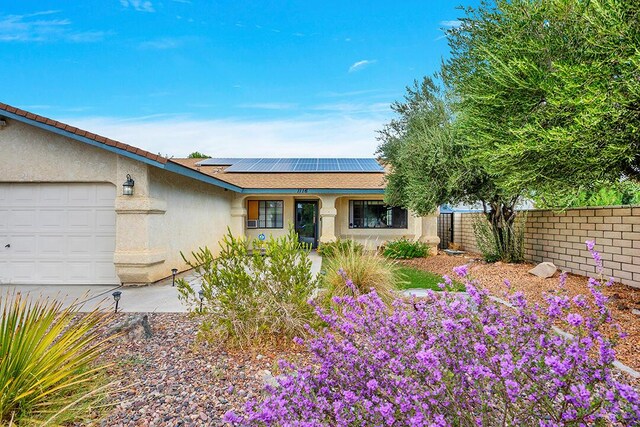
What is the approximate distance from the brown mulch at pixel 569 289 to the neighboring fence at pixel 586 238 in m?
0.37

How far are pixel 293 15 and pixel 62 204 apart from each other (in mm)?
11119

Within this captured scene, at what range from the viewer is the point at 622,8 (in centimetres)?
499

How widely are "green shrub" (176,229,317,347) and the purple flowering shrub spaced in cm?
201

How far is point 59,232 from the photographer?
333 inches

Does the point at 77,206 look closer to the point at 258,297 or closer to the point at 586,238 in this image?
the point at 258,297

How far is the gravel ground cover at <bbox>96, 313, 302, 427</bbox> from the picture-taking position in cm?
297

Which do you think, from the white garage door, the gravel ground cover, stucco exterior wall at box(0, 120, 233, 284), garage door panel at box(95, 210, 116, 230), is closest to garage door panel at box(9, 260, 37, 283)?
the white garage door

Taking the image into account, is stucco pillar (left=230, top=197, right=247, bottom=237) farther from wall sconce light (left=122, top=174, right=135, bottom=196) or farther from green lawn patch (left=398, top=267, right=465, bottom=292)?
green lawn patch (left=398, top=267, right=465, bottom=292)

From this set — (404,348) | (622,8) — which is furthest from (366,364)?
(622,8)

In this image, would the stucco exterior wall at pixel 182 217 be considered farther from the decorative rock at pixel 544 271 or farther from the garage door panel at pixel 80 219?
the decorative rock at pixel 544 271

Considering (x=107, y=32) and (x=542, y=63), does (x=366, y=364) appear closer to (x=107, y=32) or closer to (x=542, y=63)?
(x=542, y=63)

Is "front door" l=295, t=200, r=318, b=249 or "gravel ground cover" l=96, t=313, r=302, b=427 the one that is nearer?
"gravel ground cover" l=96, t=313, r=302, b=427

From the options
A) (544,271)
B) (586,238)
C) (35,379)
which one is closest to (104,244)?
(35,379)

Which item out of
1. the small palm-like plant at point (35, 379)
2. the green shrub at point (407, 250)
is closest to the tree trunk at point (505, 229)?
the green shrub at point (407, 250)
